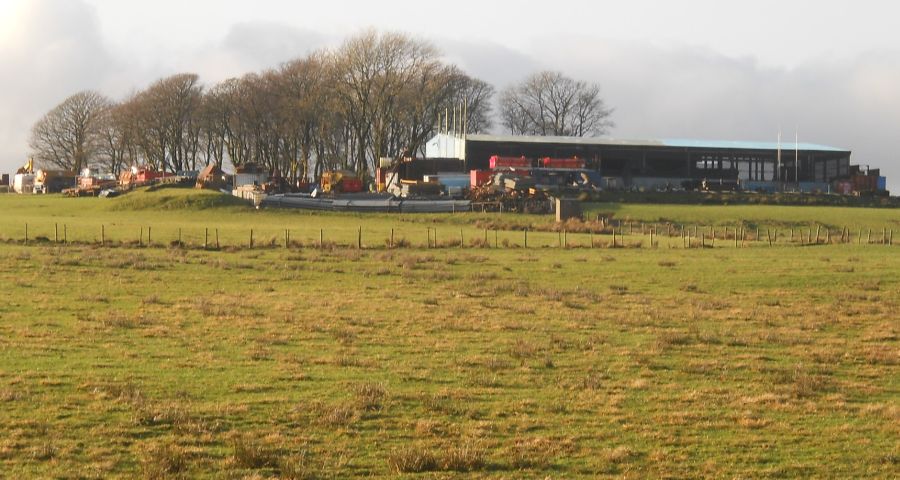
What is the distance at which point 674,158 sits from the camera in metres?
114

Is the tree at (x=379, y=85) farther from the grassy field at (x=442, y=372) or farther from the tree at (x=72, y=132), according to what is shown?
the grassy field at (x=442, y=372)

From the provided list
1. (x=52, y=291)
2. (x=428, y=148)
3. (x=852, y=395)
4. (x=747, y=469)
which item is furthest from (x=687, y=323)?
(x=428, y=148)

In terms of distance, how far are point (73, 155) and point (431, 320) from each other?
117m

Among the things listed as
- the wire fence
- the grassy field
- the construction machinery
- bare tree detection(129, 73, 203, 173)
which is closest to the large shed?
the construction machinery

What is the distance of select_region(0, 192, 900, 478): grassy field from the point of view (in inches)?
532

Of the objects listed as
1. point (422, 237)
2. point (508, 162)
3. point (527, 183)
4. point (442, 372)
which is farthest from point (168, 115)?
point (442, 372)

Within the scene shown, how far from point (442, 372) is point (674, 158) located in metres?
Result: 98.3

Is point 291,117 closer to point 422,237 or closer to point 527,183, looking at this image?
point 527,183

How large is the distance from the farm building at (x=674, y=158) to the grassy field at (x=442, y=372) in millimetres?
71040

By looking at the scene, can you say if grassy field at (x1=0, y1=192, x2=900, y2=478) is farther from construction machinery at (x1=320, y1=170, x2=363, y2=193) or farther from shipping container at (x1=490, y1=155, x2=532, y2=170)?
shipping container at (x1=490, y1=155, x2=532, y2=170)

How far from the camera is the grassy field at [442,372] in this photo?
13.5 m

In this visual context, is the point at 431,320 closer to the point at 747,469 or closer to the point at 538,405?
the point at 538,405

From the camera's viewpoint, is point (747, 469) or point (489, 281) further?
point (489, 281)

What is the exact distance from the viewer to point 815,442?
14.5 meters
